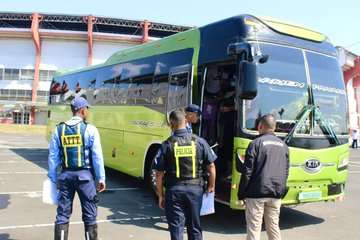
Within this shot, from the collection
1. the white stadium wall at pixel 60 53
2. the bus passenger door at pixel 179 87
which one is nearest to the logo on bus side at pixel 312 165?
the bus passenger door at pixel 179 87

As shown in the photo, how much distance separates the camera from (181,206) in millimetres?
4961

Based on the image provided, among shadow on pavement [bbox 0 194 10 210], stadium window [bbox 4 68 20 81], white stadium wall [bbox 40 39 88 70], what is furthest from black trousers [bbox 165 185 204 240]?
stadium window [bbox 4 68 20 81]

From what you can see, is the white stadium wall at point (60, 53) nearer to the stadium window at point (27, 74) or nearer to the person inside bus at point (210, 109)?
the stadium window at point (27, 74)

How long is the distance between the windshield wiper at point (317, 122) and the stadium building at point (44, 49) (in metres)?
52.2

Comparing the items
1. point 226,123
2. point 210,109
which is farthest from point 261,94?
point 210,109

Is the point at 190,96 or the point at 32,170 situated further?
the point at 32,170

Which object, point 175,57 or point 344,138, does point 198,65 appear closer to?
point 175,57

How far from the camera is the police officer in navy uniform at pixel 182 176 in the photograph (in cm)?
491

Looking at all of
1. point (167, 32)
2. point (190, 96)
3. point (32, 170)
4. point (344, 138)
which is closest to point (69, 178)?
point (190, 96)

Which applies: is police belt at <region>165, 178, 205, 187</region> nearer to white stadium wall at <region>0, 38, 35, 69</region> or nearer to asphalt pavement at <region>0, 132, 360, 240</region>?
asphalt pavement at <region>0, 132, 360, 240</region>

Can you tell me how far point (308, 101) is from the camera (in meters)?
7.50

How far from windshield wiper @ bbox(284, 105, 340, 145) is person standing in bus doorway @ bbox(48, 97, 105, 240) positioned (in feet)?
10.4

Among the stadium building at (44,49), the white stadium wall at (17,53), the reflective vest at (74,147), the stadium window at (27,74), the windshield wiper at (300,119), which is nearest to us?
the reflective vest at (74,147)

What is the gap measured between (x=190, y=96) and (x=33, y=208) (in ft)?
11.7
